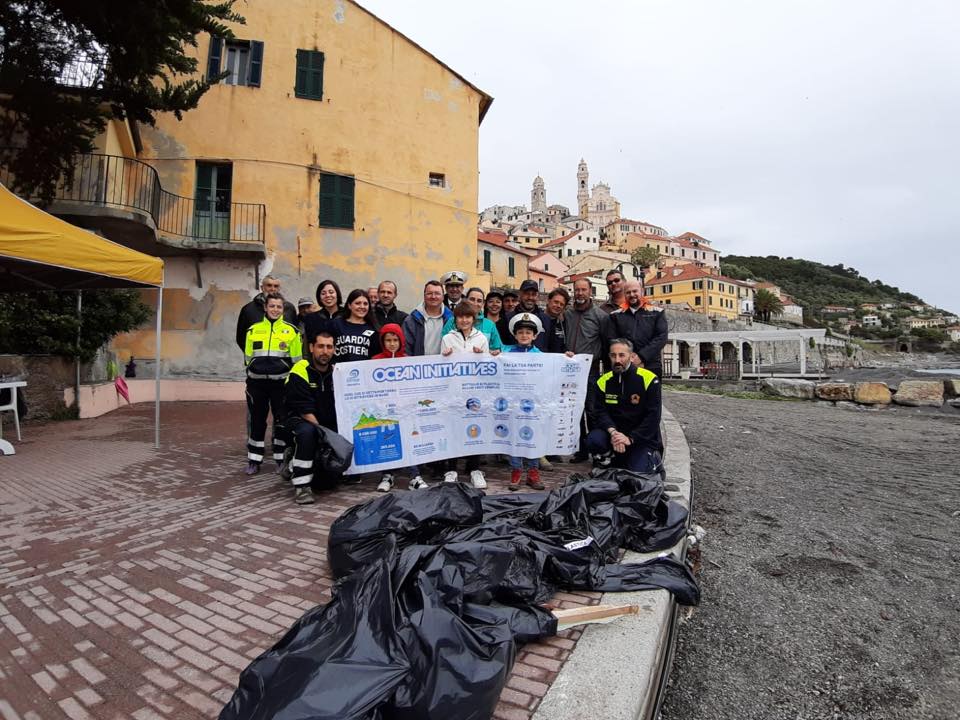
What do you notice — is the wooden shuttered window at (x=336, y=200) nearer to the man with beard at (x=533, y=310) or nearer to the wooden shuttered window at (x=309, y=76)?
the wooden shuttered window at (x=309, y=76)

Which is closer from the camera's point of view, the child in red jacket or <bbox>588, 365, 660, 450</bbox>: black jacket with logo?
<bbox>588, 365, 660, 450</bbox>: black jacket with logo

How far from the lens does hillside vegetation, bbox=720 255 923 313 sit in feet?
406

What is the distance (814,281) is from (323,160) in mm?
160691

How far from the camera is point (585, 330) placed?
235 inches

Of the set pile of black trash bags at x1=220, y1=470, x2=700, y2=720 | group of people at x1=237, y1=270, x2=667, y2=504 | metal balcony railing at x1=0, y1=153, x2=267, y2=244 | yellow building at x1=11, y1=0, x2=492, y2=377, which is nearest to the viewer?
pile of black trash bags at x1=220, y1=470, x2=700, y2=720

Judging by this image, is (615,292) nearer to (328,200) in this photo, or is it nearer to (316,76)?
(328,200)

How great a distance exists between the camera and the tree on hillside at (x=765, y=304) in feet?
278

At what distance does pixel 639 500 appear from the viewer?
356cm

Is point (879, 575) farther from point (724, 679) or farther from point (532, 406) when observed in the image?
point (532, 406)

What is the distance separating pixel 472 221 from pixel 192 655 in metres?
16.1

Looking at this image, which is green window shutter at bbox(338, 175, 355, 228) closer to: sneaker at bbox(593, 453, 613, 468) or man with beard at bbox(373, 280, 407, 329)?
man with beard at bbox(373, 280, 407, 329)

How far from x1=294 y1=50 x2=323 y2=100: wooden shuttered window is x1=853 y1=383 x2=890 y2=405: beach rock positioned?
1960 cm

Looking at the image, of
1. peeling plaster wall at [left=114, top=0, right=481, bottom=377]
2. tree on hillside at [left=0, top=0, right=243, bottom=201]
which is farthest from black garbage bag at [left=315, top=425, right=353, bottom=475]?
peeling plaster wall at [left=114, top=0, right=481, bottom=377]

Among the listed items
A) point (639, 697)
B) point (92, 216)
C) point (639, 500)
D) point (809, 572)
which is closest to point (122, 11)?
point (92, 216)
